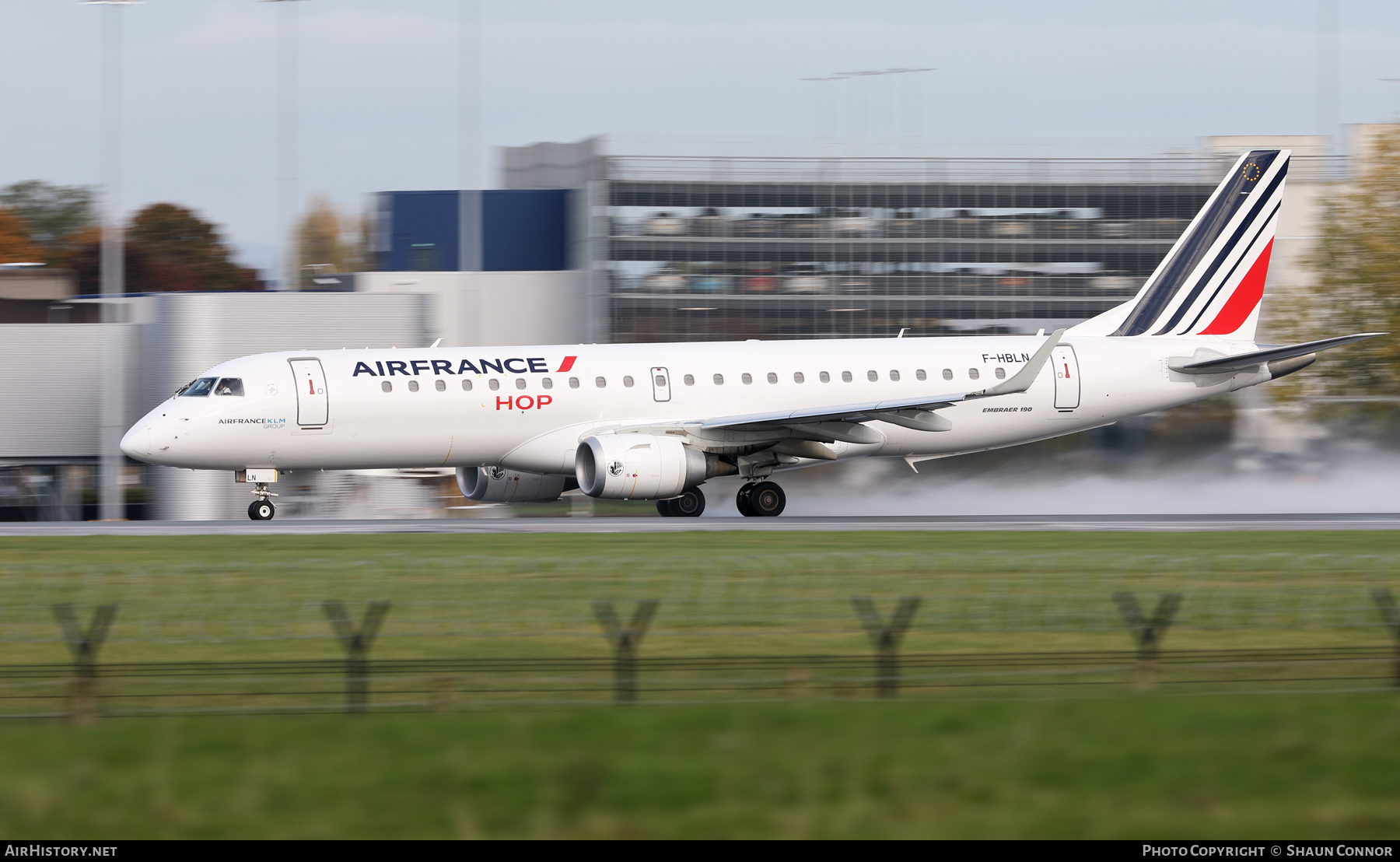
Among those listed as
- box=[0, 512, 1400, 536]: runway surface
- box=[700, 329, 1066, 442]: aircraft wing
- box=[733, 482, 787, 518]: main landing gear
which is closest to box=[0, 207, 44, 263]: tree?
box=[0, 512, 1400, 536]: runway surface

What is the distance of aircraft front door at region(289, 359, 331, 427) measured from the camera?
106 ft

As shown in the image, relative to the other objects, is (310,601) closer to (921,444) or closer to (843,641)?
(843,641)

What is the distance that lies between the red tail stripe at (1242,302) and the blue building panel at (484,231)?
36888 mm

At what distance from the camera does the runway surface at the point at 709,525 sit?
2944 centimetres

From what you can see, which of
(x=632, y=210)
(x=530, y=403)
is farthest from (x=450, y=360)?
(x=632, y=210)

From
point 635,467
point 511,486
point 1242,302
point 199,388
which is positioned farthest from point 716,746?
point 1242,302

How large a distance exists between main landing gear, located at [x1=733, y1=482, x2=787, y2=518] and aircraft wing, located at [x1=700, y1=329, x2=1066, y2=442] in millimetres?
1592

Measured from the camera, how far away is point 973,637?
15.6 metres

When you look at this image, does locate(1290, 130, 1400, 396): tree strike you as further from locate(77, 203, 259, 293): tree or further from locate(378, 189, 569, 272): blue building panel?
locate(77, 203, 259, 293): tree

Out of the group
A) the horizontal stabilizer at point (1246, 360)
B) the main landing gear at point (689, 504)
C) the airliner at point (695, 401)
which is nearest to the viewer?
the airliner at point (695, 401)

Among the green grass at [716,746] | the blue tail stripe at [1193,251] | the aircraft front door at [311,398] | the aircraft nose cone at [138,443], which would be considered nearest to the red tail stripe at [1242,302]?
the blue tail stripe at [1193,251]

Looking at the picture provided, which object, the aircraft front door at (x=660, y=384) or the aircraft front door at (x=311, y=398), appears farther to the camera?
the aircraft front door at (x=660, y=384)

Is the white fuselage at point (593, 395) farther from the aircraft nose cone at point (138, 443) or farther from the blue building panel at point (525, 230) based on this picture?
the blue building panel at point (525, 230)
